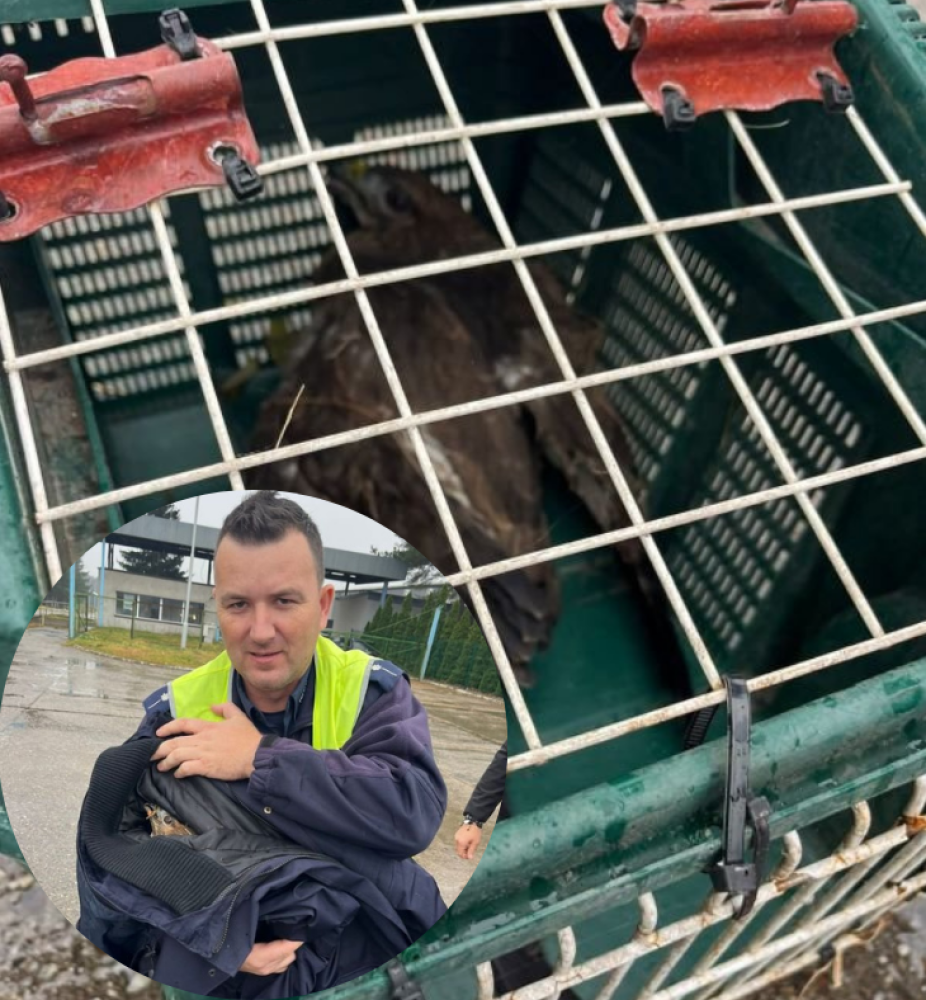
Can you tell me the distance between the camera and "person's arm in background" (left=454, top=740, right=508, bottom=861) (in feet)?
1.79

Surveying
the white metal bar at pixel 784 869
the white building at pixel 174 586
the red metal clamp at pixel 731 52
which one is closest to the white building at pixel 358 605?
the white building at pixel 174 586

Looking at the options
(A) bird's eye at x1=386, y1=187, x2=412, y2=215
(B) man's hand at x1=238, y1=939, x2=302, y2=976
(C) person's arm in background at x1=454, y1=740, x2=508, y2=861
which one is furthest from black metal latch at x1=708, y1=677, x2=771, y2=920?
(A) bird's eye at x1=386, y1=187, x2=412, y2=215

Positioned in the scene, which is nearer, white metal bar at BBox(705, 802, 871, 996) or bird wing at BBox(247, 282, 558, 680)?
white metal bar at BBox(705, 802, 871, 996)

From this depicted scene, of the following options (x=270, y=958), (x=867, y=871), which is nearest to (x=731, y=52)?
(x=867, y=871)

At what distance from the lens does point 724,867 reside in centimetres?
61

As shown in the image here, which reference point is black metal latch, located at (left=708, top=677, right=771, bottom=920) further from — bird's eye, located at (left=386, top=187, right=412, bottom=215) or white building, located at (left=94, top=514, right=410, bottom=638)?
bird's eye, located at (left=386, top=187, right=412, bottom=215)

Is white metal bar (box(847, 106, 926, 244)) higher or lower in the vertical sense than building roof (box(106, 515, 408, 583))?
higher

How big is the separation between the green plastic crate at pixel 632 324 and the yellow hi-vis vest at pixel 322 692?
0.26 metres

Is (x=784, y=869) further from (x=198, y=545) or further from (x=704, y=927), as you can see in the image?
(x=198, y=545)

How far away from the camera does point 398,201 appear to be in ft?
4.51

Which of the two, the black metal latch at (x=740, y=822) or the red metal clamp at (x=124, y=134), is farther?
the red metal clamp at (x=124, y=134)

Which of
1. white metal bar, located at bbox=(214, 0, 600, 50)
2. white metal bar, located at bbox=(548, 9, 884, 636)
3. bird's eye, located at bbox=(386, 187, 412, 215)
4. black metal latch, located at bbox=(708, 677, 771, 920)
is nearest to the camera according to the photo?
black metal latch, located at bbox=(708, 677, 771, 920)

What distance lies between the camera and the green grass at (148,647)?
52 cm

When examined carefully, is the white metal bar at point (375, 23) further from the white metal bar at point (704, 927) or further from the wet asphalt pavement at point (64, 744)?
the white metal bar at point (704, 927)
